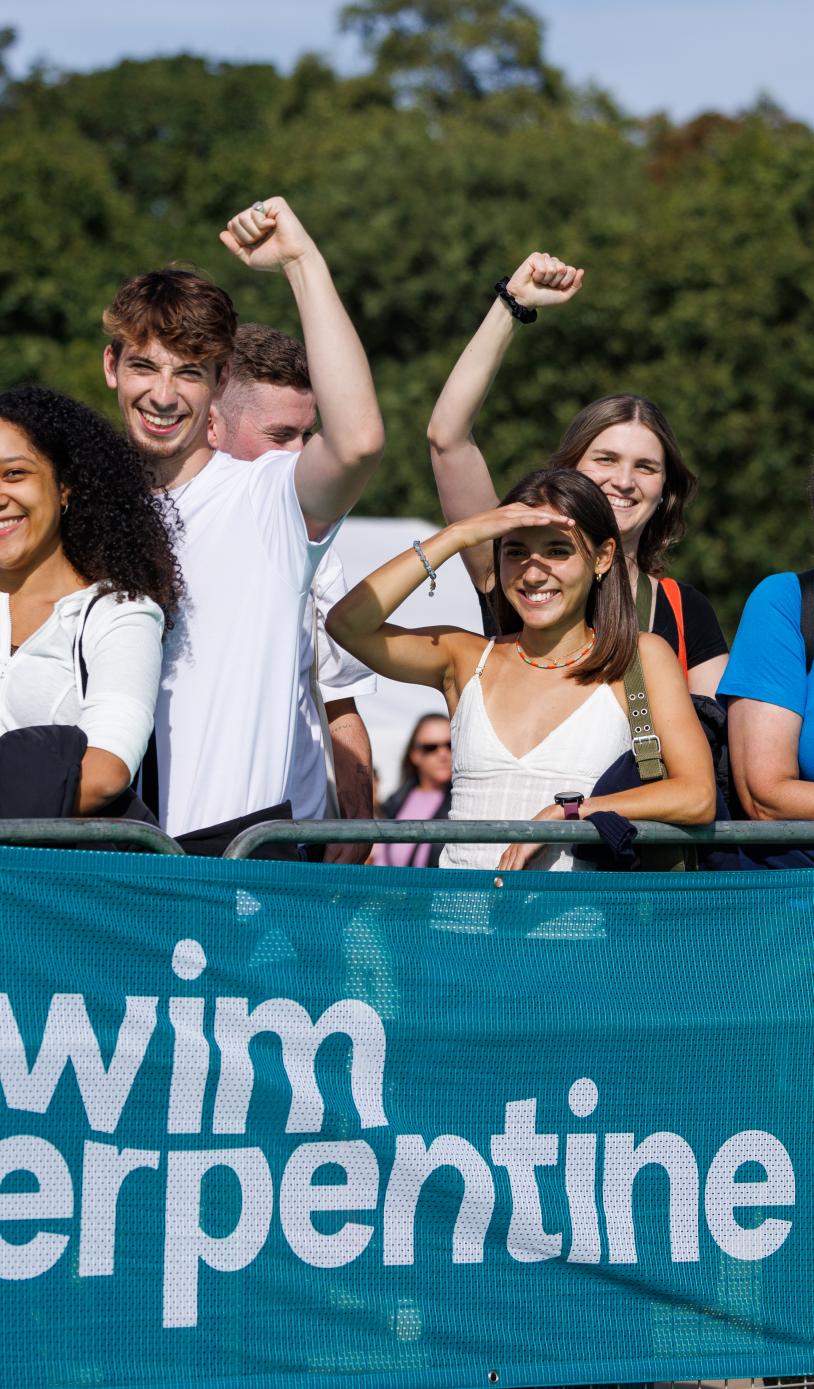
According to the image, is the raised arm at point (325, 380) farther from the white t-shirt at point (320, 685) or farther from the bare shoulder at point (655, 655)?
the bare shoulder at point (655, 655)

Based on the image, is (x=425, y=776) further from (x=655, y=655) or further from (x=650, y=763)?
(x=650, y=763)

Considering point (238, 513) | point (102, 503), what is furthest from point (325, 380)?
point (102, 503)

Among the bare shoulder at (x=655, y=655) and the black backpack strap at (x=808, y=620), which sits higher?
the black backpack strap at (x=808, y=620)

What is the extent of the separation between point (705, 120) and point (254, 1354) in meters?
42.8

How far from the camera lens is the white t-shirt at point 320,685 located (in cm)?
404

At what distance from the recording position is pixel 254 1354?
3.22 m

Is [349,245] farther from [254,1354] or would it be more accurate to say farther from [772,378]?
[254,1354]

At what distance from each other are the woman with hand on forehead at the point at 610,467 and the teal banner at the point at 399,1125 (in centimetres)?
102

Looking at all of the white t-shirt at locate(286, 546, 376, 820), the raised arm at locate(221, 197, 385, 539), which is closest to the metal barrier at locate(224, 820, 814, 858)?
the white t-shirt at locate(286, 546, 376, 820)

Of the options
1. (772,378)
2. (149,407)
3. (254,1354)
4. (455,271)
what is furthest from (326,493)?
(455,271)

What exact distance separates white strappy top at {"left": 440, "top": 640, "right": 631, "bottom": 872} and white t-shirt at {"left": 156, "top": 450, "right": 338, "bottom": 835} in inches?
17.2

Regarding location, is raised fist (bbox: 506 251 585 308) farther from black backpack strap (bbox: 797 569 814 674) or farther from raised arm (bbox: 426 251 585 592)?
black backpack strap (bbox: 797 569 814 674)

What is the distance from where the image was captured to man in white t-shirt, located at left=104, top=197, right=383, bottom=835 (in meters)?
3.58

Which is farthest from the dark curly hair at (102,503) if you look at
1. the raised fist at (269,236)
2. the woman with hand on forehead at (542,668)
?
the woman with hand on forehead at (542,668)
